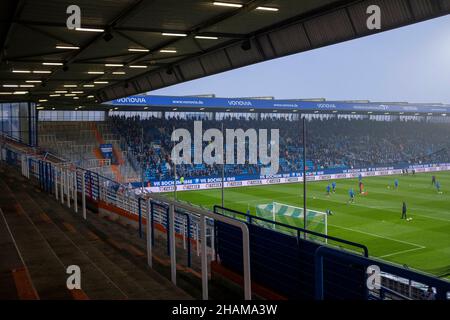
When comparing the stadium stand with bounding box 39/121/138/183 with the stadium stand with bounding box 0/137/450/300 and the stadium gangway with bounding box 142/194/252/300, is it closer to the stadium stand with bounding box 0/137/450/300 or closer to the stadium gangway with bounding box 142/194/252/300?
the stadium stand with bounding box 0/137/450/300

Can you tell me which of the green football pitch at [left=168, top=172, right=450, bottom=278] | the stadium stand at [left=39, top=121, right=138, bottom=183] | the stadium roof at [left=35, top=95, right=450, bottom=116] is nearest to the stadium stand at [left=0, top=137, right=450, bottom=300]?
the green football pitch at [left=168, top=172, right=450, bottom=278]

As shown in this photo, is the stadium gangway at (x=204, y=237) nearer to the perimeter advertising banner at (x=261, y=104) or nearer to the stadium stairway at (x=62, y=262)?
the stadium stairway at (x=62, y=262)

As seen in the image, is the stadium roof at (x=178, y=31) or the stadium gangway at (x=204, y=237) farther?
the stadium roof at (x=178, y=31)

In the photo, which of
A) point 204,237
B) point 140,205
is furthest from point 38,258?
point 204,237

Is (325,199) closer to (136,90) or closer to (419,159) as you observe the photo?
(136,90)

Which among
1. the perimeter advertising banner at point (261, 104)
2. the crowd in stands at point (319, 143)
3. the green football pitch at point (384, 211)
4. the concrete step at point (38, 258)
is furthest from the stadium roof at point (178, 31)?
the crowd in stands at point (319, 143)

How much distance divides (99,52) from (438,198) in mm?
32853

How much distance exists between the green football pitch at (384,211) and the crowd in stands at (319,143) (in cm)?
545

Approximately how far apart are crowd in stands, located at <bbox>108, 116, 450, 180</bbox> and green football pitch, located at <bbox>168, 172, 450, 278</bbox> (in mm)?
5449

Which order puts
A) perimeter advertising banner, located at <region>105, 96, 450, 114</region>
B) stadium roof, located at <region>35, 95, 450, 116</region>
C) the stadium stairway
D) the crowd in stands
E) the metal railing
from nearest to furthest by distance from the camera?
the metal railing, the stadium stairway, stadium roof, located at <region>35, 95, 450, 116</region>, perimeter advertising banner, located at <region>105, 96, 450, 114</region>, the crowd in stands

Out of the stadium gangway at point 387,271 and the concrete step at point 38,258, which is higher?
the stadium gangway at point 387,271

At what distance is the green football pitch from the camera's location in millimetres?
20969

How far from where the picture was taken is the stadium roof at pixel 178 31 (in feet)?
29.7

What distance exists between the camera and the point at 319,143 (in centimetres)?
6694
